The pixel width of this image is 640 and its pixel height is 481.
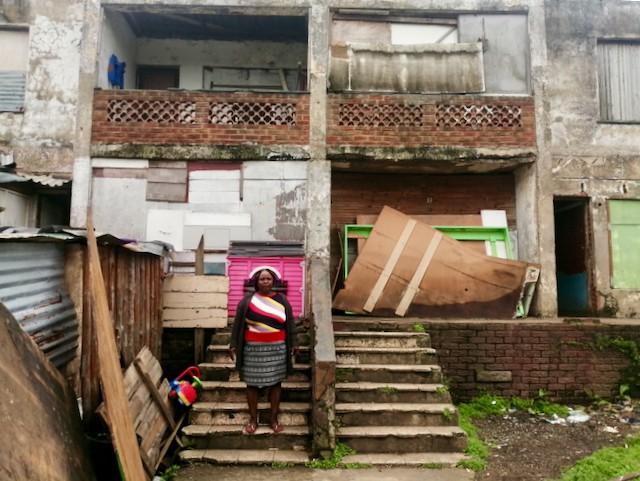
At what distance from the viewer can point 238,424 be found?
16.2 ft

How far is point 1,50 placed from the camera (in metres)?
7.82

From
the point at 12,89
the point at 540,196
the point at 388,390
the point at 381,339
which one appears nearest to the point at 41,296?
the point at 388,390

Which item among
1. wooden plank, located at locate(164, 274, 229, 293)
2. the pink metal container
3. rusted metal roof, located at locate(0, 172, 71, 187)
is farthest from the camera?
the pink metal container

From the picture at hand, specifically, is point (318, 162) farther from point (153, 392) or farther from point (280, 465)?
point (280, 465)

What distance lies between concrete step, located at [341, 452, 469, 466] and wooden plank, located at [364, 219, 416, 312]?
2911 mm

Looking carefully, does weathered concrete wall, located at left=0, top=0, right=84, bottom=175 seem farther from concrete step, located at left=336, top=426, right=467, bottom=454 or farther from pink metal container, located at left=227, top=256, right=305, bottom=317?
concrete step, located at left=336, top=426, right=467, bottom=454

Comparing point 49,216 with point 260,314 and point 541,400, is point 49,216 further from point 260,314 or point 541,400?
point 541,400

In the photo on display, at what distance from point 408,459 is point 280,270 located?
3629 mm

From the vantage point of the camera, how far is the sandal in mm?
4707

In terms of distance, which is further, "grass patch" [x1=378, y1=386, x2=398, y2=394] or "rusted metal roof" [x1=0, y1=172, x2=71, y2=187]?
"rusted metal roof" [x1=0, y1=172, x2=71, y2=187]

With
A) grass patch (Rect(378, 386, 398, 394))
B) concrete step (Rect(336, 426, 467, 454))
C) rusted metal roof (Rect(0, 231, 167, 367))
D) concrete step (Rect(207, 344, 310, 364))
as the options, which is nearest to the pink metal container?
concrete step (Rect(207, 344, 310, 364))

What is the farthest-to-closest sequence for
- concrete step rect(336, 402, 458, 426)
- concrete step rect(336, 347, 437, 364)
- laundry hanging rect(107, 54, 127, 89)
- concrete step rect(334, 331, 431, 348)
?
laundry hanging rect(107, 54, 127, 89) → concrete step rect(334, 331, 431, 348) → concrete step rect(336, 347, 437, 364) → concrete step rect(336, 402, 458, 426)

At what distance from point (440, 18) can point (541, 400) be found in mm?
6521

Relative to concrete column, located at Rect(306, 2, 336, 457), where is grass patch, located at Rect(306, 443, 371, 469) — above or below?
below
